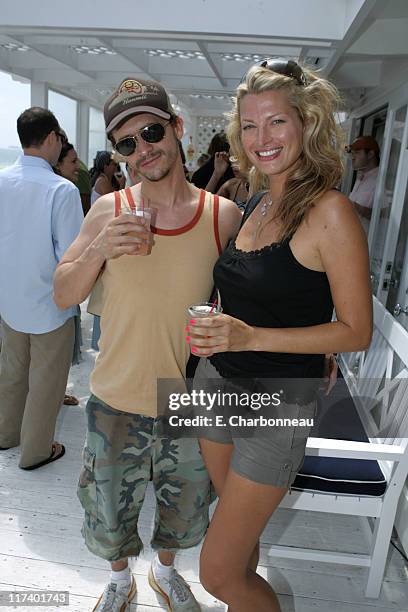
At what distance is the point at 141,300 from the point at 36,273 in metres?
1.29

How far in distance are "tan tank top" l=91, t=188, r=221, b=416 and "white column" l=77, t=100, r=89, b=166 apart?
10191mm

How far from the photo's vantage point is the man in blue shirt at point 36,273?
2547 millimetres

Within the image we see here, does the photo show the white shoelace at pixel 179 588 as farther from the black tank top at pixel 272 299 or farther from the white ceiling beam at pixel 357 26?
the white ceiling beam at pixel 357 26

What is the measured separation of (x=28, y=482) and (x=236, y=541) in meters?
1.70

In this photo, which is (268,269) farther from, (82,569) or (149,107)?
(82,569)

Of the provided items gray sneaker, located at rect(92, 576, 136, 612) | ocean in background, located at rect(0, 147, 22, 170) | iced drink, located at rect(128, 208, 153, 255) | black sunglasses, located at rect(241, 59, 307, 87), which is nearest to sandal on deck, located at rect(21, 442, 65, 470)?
gray sneaker, located at rect(92, 576, 136, 612)

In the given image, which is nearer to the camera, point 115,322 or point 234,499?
point 234,499

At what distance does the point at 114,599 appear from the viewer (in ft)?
6.06

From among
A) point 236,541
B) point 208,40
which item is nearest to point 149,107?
point 236,541

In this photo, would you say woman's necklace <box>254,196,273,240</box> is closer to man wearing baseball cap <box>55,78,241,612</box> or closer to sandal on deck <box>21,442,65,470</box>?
man wearing baseball cap <box>55,78,241,612</box>

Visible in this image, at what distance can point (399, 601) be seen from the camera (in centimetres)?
206

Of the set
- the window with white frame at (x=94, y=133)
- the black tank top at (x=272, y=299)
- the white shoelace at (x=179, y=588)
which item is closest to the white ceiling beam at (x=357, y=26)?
the black tank top at (x=272, y=299)

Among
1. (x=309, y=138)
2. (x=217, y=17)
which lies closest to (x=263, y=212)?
(x=309, y=138)

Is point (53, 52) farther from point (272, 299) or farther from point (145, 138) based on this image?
point (272, 299)
